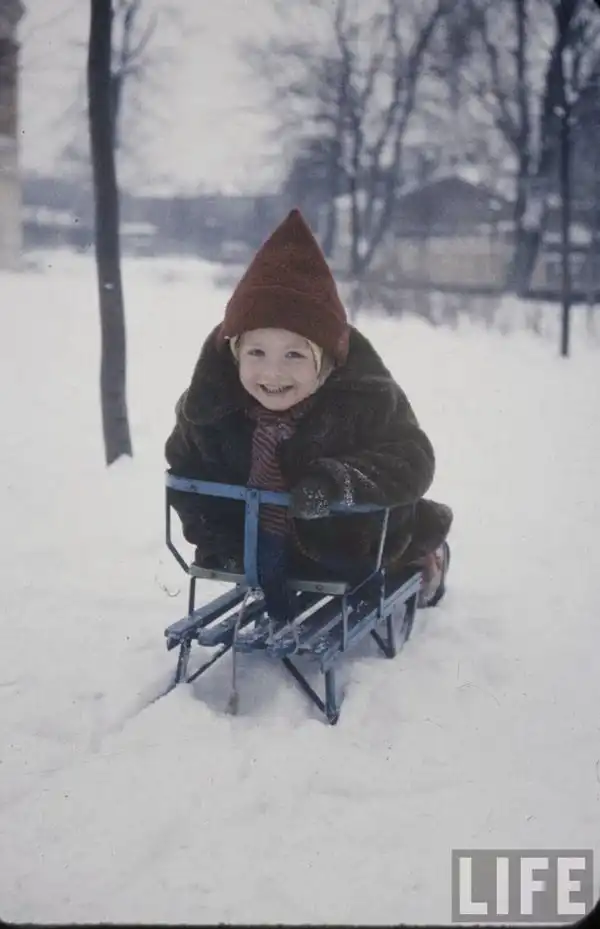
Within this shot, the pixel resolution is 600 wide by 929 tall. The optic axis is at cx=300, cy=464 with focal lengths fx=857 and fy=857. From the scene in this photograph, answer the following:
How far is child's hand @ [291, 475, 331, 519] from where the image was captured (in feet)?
6.48

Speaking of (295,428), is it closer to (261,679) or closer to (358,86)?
(261,679)

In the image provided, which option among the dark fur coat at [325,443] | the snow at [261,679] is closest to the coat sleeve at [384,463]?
the dark fur coat at [325,443]

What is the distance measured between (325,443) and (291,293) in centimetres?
38

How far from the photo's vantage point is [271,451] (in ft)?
7.16

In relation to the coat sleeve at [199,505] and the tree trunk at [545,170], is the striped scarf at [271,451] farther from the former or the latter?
the tree trunk at [545,170]

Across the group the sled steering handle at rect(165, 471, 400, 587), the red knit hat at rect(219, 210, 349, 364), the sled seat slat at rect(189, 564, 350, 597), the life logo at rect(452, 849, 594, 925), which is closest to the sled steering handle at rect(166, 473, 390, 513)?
the sled steering handle at rect(165, 471, 400, 587)

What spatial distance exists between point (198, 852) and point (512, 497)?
2.00m

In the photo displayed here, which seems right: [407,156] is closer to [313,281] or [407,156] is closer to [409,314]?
[409,314]

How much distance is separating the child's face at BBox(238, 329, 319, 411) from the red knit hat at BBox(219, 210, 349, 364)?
0.03 meters

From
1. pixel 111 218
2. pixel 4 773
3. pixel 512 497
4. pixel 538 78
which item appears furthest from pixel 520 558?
pixel 111 218

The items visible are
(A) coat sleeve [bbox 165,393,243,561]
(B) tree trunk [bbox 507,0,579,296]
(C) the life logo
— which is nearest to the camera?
(C) the life logo

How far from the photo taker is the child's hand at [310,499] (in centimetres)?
198

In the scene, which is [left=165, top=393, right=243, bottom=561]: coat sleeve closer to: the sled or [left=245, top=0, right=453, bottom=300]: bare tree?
the sled

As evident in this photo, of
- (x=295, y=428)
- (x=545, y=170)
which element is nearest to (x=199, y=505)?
(x=295, y=428)
